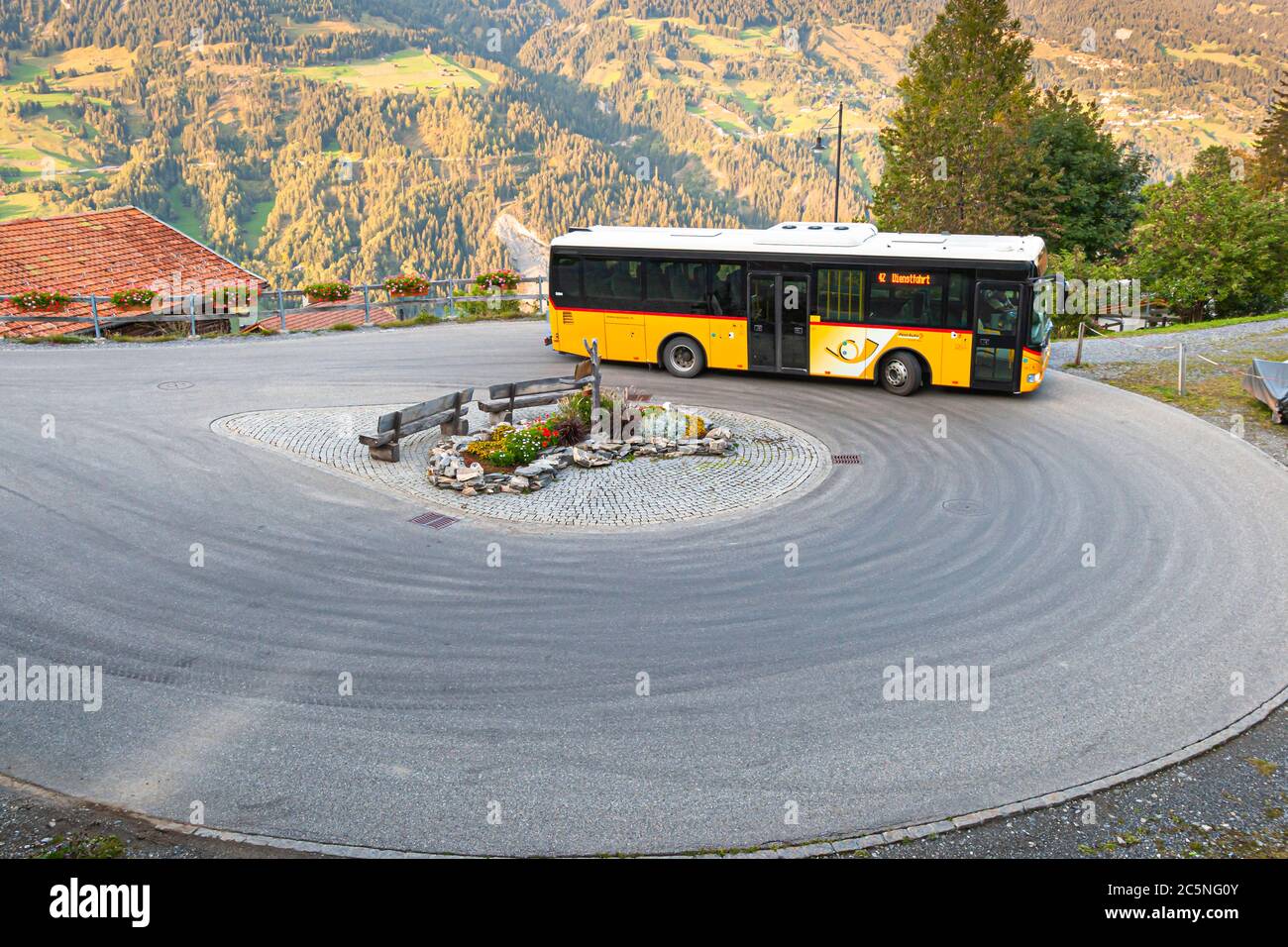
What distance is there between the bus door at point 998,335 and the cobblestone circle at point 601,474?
4.94m

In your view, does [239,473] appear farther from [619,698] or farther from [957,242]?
[957,242]

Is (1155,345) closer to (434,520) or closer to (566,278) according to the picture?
(566,278)

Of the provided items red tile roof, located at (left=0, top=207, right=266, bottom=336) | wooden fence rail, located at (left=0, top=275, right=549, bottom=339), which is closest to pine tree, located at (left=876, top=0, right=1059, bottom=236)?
wooden fence rail, located at (left=0, top=275, right=549, bottom=339)

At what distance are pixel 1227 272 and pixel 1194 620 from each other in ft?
110

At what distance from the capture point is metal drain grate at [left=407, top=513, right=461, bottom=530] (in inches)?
582

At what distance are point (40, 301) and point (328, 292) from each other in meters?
7.81

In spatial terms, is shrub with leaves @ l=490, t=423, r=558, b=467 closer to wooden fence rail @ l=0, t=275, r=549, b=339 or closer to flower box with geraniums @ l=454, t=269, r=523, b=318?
wooden fence rail @ l=0, t=275, r=549, b=339

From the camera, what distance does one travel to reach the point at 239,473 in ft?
55.2

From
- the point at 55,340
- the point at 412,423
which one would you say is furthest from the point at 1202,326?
the point at 55,340

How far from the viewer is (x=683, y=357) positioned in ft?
80.4

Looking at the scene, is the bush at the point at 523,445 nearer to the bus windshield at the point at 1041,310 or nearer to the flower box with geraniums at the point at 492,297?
the bus windshield at the point at 1041,310

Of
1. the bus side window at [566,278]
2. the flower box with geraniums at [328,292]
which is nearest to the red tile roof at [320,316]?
the flower box with geraniums at [328,292]

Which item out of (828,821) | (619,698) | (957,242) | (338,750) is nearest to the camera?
(828,821)
